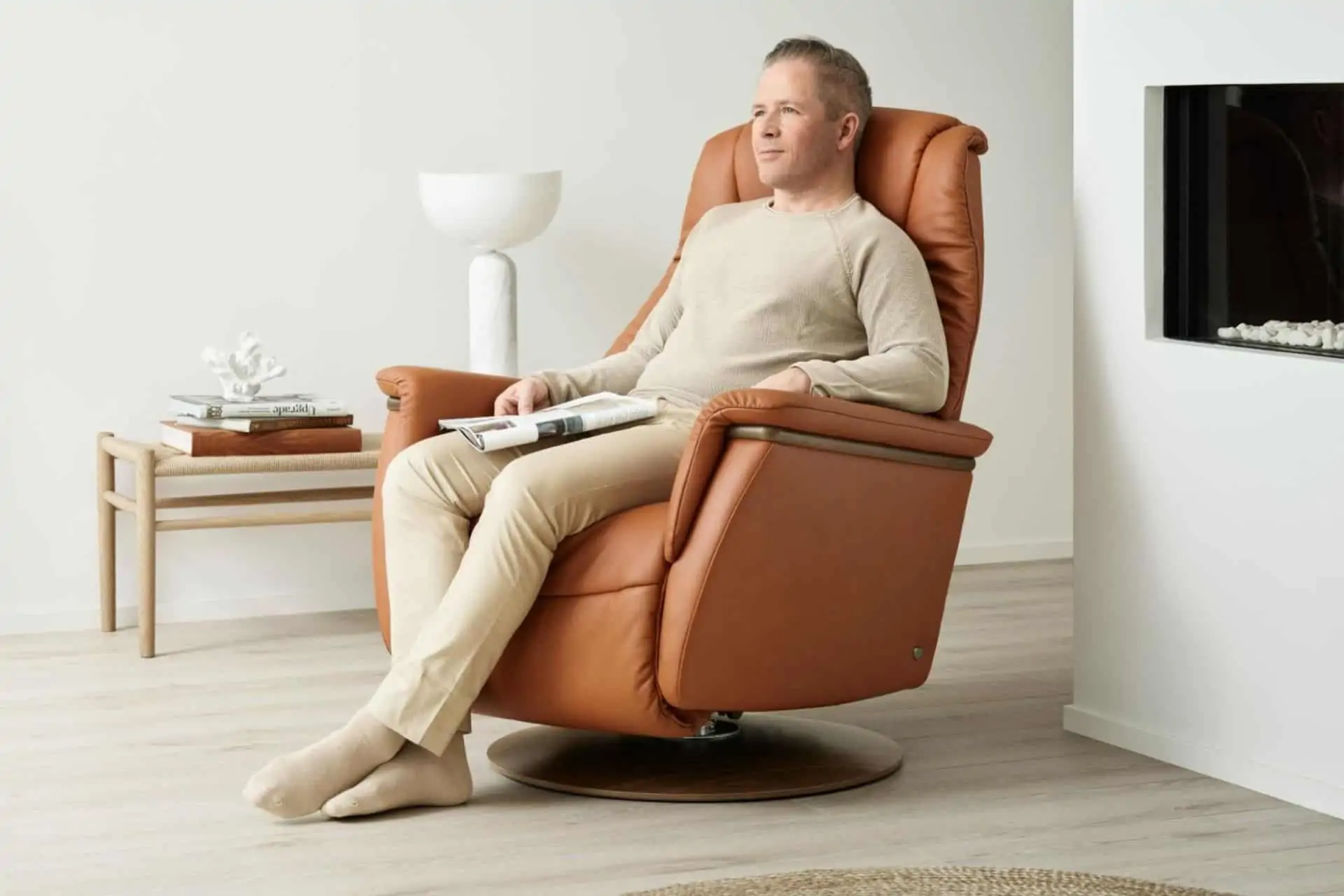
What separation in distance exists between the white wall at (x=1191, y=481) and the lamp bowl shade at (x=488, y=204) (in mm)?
1406

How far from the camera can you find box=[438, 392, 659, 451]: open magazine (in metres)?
2.69

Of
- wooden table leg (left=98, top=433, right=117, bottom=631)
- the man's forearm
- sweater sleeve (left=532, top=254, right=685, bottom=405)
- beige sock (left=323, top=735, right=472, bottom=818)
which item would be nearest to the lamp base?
wooden table leg (left=98, top=433, right=117, bottom=631)

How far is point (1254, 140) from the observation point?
9.21 feet

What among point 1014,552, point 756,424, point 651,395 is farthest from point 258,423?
point 1014,552

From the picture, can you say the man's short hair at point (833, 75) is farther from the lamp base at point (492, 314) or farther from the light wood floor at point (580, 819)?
the lamp base at point (492, 314)

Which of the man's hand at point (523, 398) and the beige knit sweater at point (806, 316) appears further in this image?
the man's hand at point (523, 398)

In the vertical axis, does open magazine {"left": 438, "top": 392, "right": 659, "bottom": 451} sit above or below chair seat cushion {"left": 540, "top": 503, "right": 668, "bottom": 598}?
above

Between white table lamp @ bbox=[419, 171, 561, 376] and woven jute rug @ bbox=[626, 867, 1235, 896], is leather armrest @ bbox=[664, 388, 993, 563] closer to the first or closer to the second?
woven jute rug @ bbox=[626, 867, 1235, 896]

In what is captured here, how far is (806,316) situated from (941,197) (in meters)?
0.30

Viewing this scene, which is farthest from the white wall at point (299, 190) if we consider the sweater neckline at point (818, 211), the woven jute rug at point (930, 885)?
the woven jute rug at point (930, 885)

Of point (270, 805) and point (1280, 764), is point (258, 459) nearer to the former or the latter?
point (270, 805)

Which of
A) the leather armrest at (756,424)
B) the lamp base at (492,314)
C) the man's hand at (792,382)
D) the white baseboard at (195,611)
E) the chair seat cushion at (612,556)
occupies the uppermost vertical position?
the lamp base at (492,314)

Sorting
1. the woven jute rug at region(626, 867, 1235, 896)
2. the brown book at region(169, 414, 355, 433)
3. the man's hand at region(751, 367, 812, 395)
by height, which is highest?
the man's hand at region(751, 367, 812, 395)

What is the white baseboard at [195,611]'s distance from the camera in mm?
4094
